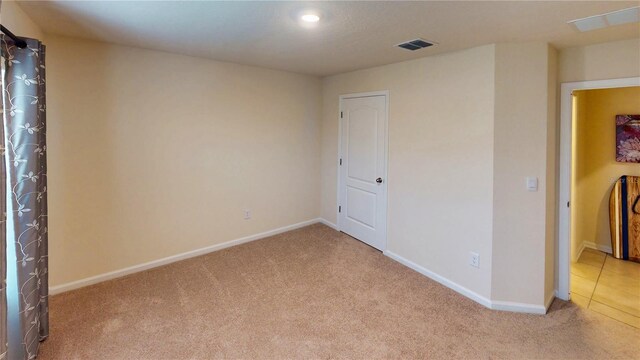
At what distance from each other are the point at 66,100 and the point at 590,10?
13.2 feet

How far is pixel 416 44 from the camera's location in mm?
2762

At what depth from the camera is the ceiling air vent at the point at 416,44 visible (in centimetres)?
268

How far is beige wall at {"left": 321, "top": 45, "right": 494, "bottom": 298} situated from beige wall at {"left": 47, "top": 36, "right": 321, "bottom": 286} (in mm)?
1508

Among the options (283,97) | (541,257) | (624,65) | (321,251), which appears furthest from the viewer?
(283,97)

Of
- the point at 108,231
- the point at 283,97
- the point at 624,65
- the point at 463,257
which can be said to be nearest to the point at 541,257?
the point at 463,257

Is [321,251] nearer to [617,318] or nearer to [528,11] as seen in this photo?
[617,318]

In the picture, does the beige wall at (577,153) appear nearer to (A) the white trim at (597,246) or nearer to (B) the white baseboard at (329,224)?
(A) the white trim at (597,246)

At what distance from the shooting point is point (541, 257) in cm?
263

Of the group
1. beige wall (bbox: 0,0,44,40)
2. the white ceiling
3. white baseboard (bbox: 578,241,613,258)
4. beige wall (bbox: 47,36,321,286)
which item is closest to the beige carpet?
beige wall (bbox: 47,36,321,286)

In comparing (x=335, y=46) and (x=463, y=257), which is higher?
(x=335, y=46)

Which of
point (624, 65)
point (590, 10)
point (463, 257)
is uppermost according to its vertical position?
point (590, 10)

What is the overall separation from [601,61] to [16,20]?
4315 millimetres

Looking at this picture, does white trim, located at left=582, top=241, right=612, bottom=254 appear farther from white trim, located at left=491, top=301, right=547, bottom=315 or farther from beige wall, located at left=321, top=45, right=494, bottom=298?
beige wall, located at left=321, top=45, right=494, bottom=298

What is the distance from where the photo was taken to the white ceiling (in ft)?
6.52
